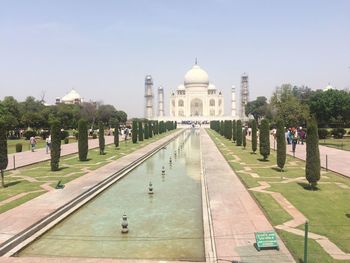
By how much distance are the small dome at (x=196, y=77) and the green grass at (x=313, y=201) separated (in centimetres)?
8682

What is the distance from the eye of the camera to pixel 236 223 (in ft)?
30.0

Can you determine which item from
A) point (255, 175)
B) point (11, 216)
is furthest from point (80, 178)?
point (255, 175)

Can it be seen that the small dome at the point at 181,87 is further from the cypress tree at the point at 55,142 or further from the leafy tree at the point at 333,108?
the cypress tree at the point at 55,142

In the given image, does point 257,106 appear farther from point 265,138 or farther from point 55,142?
point 55,142

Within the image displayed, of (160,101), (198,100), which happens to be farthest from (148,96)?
(198,100)

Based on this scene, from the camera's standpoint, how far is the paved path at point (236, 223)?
A: 282 inches

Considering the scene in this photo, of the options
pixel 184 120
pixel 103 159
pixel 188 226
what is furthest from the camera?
pixel 184 120

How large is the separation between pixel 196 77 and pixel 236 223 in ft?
317

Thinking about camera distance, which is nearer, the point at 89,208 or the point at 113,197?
the point at 89,208

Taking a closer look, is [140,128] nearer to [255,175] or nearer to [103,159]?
[103,159]

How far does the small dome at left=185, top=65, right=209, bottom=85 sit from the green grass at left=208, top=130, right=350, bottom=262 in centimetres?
8682

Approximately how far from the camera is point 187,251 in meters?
7.80

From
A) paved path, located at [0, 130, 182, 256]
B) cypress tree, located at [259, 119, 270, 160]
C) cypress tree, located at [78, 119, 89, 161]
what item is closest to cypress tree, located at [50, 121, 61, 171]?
paved path, located at [0, 130, 182, 256]

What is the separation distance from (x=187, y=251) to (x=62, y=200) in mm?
5308
